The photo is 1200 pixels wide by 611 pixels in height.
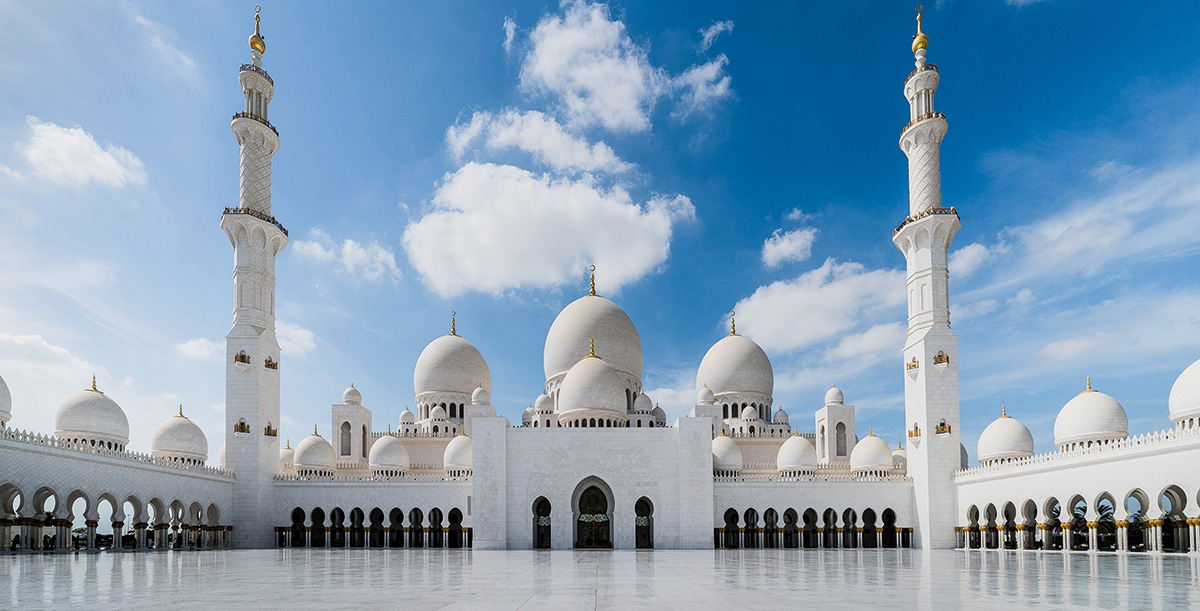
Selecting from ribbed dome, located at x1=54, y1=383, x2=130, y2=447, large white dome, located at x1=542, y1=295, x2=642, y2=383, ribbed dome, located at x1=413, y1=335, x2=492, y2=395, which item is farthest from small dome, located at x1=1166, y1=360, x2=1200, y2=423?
large white dome, located at x1=542, y1=295, x2=642, y2=383

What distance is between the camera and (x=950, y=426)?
92.4 feet

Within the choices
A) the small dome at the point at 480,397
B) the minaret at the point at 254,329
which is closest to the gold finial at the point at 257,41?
the minaret at the point at 254,329

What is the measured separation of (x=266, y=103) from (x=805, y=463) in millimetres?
24480

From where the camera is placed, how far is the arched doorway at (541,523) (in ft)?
96.2

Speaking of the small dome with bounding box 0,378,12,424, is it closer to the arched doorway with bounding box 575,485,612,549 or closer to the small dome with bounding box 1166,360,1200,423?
the small dome with bounding box 1166,360,1200,423

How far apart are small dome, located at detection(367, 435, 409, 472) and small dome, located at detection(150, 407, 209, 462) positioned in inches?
239

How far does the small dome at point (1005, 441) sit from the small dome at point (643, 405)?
12.1 meters

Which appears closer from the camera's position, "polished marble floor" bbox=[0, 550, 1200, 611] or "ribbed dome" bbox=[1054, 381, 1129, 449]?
"polished marble floor" bbox=[0, 550, 1200, 611]

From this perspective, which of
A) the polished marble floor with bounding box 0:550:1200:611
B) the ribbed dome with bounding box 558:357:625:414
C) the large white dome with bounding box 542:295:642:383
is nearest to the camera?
the polished marble floor with bounding box 0:550:1200:611

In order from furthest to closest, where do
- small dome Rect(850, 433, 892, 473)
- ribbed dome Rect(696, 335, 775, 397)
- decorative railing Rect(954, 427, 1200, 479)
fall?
ribbed dome Rect(696, 335, 775, 397) < small dome Rect(850, 433, 892, 473) < decorative railing Rect(954, 427, 1200, 479)

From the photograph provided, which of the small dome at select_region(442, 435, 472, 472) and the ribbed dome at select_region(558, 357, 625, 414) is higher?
the ribbed dome at select_region(558, 357, 625, 414)

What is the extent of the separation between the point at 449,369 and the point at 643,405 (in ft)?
32.1

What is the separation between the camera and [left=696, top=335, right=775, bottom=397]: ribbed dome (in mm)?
38250

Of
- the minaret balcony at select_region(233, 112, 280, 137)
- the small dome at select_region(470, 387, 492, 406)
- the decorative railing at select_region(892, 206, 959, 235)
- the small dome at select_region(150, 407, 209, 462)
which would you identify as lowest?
the small dome at select_region(150, 407, 209, 462)
